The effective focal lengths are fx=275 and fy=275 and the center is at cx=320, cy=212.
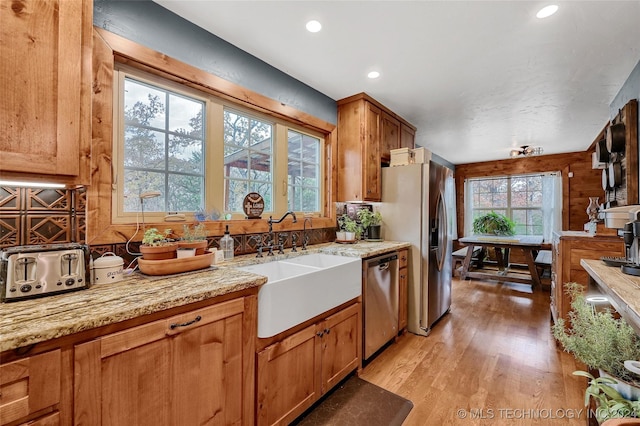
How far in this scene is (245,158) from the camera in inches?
88.8

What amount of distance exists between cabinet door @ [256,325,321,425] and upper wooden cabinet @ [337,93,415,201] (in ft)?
5.41

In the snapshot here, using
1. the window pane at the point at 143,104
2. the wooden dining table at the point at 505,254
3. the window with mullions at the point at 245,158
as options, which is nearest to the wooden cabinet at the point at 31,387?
the window pane at the point at 143,104

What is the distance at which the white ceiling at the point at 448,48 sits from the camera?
1.67 m

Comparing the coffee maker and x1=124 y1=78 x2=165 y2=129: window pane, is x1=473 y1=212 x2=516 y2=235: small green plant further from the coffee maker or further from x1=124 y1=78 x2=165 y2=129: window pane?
x1=124 y1=78 x2=165 y2=129: window pane

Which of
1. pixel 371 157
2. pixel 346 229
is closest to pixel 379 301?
pixel 346 229

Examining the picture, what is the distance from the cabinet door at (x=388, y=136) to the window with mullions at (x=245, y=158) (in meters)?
1.37

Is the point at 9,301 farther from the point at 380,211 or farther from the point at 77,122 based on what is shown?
the point at 380,211

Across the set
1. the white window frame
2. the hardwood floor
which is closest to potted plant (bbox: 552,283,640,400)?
the hardwood floor

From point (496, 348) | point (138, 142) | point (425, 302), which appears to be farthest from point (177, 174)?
point (496, 348)

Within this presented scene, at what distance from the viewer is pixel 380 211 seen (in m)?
3.16

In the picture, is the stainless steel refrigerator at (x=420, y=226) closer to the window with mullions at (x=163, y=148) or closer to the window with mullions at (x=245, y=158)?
the window with mullions at (x=245, y=158)

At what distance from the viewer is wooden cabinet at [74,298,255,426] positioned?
2.95ft

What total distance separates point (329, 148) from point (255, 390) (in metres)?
2.31

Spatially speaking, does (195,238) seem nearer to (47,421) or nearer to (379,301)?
(47,421)
